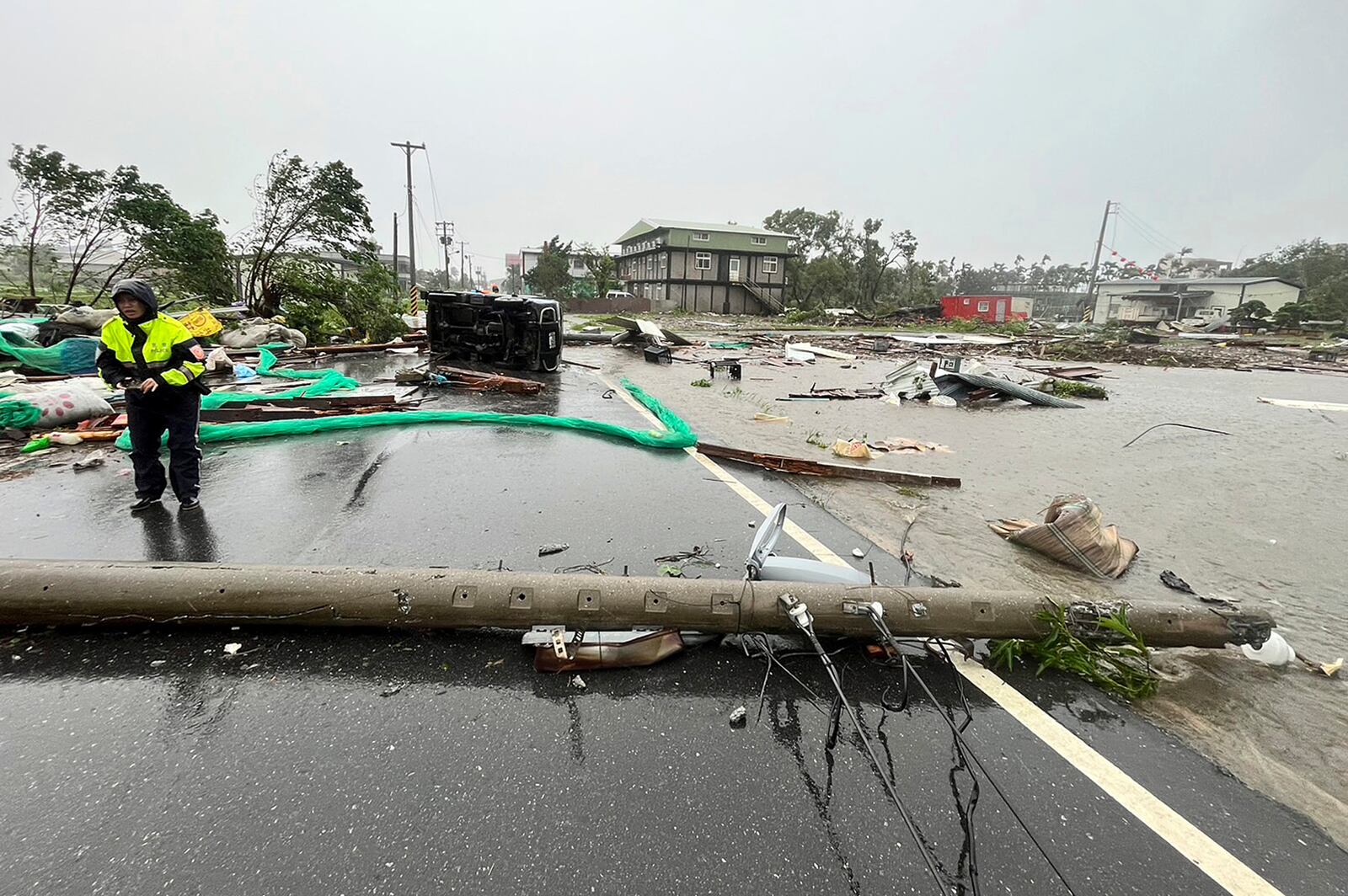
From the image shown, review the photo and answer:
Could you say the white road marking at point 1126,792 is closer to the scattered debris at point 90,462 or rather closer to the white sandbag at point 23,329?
the scattered debris at point 90,462

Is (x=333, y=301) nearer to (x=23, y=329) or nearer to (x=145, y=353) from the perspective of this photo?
(x=23, y=329)

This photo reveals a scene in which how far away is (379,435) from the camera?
22.4 ft

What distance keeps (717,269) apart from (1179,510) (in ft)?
172

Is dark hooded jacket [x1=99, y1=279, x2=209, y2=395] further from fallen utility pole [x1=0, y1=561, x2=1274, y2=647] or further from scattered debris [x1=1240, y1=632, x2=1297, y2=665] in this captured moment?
scattered debris [x1=1240, y1=632, x2=1297, y2=665]

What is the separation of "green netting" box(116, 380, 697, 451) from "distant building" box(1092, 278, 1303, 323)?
6412 cm

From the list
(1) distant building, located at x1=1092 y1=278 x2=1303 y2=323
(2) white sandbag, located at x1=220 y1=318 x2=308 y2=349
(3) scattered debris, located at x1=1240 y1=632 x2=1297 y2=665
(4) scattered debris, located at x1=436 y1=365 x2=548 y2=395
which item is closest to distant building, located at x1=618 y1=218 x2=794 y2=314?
(1) distant building, located at x1=1092 y1=278 x2=1303 y2=323

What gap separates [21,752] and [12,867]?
612mm

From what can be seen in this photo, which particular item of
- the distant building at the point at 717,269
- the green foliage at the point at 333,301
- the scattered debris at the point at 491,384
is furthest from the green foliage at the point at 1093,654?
the distant building at the point at 717,269

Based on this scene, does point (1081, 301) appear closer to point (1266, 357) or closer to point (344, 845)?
point (1266, 357)

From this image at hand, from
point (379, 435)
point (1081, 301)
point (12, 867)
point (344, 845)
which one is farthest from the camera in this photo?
point (1081, 301)

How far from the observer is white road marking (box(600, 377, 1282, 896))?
5.72ft

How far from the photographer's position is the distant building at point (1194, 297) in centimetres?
5616

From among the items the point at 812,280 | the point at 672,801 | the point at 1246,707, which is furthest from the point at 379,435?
the point at 812,280

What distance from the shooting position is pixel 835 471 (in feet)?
20.1
